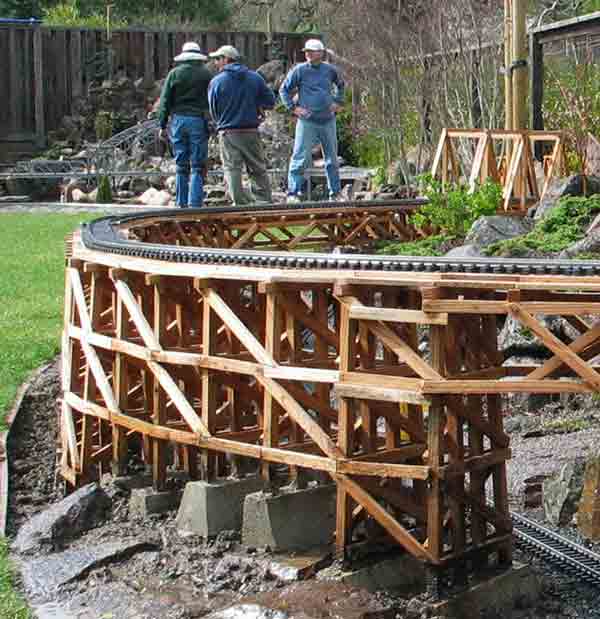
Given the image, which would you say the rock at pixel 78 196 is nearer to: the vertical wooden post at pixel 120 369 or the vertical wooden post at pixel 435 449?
the vertical wooden post at pixel 120 369

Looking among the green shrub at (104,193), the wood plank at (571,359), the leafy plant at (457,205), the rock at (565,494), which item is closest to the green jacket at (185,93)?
the leafy plant at (457,205)

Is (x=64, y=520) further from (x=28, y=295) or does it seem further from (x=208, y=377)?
(x=28, y=295)

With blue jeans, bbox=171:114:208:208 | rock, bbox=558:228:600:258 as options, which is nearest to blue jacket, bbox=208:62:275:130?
blue jeans, bbox=171:114:208:208

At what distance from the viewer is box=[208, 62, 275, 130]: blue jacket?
720 inches

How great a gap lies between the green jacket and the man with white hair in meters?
1.22

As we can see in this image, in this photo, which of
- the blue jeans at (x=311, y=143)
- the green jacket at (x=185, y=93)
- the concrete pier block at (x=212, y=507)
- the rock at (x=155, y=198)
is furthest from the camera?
the rock at (x=155, y=198)

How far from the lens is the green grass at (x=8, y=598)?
909 centimetres

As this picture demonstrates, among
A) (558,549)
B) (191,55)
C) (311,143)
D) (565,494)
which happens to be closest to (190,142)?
(191,55)

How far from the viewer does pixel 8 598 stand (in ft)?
30.9

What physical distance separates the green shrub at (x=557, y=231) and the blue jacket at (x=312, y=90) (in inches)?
156

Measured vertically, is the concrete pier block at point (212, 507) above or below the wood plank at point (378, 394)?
below

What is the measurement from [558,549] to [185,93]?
31.0 ft

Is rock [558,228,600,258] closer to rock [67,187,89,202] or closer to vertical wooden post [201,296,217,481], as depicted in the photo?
vertical wooden post [201,296,217,481]

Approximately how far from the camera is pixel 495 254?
1522cm
